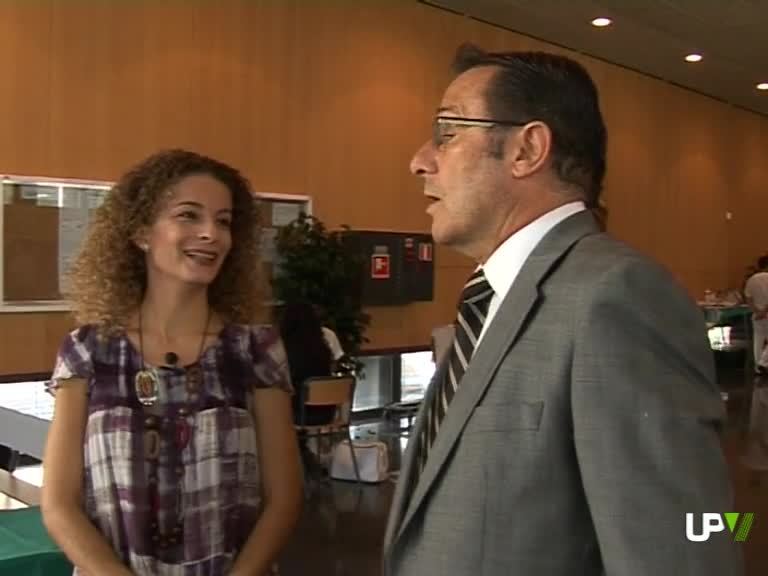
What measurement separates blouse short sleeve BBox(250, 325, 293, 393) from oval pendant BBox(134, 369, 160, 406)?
7.6 inches

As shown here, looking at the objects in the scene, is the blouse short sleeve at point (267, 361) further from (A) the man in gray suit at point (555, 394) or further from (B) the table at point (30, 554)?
(B) the table at point (30, 554)

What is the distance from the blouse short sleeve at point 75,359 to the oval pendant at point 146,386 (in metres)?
0.09

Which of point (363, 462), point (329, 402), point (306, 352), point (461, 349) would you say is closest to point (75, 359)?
point (461, 349)

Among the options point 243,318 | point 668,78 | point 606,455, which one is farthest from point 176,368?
point 668,78

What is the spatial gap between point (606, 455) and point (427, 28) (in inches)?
354

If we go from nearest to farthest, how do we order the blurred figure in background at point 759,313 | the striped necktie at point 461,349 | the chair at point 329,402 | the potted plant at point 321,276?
the striped necktie at point 461,349 → the chair at point 329,402 → the potted plant at point 321,276 → the blurred figure in background at point 759,313

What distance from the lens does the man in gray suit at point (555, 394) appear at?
1.05 meters

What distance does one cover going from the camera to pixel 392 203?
30.9 ft

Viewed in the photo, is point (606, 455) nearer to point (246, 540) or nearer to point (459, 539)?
point (459, 539)

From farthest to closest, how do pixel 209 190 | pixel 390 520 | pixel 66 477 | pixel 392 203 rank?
pixel 392 203 < pixel 209 190 < pixel 66 477 < pixel 390 520

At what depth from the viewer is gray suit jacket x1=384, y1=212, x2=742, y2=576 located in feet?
3.42

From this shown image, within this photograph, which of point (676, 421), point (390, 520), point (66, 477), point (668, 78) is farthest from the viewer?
point (668, 78)

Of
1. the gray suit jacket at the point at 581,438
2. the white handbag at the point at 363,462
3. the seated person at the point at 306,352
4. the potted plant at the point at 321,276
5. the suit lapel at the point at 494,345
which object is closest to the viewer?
the gray suit jacket at the point at 581,438

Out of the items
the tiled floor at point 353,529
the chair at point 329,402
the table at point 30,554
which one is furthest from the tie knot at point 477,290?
the chair at point 329,402
